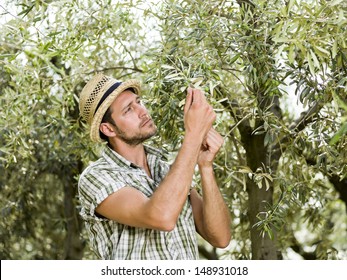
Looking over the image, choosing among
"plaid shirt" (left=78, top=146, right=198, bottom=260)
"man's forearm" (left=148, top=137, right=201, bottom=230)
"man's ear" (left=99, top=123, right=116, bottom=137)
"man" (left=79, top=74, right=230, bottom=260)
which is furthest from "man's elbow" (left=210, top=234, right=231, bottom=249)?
"man's ear" (left=99, top=123, right=116, bottom=137)

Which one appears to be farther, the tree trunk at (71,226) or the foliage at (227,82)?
the tree trunk at (71,226)

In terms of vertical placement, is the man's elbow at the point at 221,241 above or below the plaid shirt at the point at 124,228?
below

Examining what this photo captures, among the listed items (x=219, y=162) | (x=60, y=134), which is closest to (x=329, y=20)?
(x=219, y=162)

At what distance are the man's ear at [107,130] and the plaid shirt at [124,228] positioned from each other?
0.26 ft

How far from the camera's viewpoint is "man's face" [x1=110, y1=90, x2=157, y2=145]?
2838 millimetres

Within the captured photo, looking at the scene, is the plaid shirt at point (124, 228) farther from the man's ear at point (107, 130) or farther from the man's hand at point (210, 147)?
the man's hand at point (210, 147)

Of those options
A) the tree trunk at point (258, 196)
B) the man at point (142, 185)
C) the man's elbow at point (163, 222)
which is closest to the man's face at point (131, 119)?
the man at point (142, 185)

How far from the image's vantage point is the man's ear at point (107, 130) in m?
2.92

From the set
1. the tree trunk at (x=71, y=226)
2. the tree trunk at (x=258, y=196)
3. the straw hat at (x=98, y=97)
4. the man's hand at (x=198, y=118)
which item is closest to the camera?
the man's hand at (x=198, y=118)

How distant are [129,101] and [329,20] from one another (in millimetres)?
846

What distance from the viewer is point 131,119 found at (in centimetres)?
287

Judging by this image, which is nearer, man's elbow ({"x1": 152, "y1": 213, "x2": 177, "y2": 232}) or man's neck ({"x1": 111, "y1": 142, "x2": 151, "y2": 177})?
man's elbow ({"x1": 152, "y1": 213, "x2": 177, "y2": 232})

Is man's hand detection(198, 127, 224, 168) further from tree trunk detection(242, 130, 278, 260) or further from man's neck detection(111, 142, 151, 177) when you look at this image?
tree trunk detection(242, 130, 278, 260)
